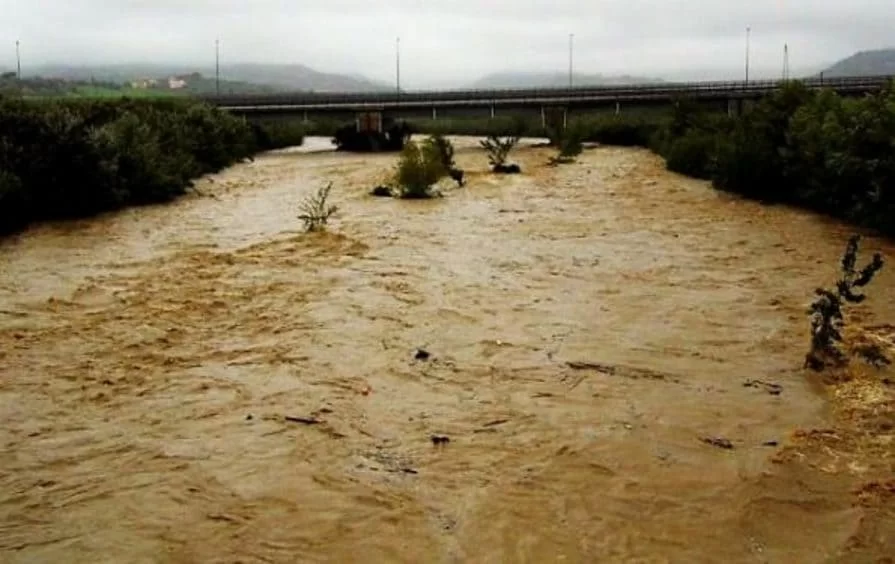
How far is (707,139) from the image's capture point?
104 ft

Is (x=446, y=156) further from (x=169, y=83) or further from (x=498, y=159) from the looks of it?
(x=169, y=83)

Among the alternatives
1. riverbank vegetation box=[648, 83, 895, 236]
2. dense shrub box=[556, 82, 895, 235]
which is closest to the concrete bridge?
dense shrub box=[556, 82, 895, 235]

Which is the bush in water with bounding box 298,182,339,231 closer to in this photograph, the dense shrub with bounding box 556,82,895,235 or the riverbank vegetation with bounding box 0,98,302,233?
the riverbank vegetation with bounding box 0,98,302,233

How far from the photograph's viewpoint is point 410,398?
925cm

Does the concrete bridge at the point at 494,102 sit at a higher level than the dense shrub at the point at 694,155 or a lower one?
higher

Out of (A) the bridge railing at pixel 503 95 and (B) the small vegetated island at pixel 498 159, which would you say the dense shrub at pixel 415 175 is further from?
(A) the bridge railing at pixel 503 95

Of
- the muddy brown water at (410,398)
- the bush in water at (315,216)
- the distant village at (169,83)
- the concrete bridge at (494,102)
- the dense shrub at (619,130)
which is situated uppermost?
the distant village at (169,83)

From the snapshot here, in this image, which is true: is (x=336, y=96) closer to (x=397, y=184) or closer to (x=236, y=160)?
(x=236, y=160)

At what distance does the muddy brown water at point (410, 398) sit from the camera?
659cm

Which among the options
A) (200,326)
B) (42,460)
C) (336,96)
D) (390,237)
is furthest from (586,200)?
(336,96)

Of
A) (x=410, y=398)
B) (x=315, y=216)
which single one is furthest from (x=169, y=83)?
(x=410, y=398)

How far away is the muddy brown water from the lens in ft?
21.6

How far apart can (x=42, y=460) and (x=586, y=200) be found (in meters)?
19.2

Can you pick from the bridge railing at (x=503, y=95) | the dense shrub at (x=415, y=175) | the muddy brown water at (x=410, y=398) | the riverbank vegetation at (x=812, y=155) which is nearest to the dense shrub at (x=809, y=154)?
the riverbank vegetation at (x=812, y=155)
